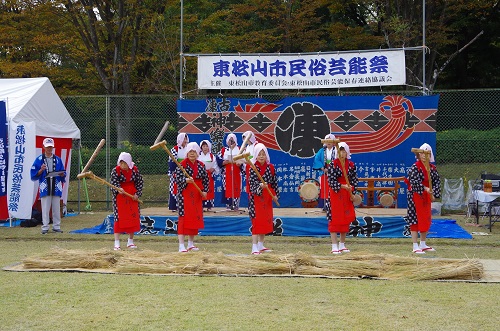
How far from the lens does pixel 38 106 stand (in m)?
14.1

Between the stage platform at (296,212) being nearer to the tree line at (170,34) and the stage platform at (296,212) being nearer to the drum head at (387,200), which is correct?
the drum head at (387,200)

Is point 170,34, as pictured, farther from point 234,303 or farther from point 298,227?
point 234,303

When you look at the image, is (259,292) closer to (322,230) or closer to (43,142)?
(322,230)

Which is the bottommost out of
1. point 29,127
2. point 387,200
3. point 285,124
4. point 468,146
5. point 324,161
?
point 387,200

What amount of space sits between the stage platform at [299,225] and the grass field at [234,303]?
15.5ft

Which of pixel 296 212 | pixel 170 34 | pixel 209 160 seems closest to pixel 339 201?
pixel 296 212

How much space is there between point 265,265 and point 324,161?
15.6 feet

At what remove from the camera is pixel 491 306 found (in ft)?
20.9

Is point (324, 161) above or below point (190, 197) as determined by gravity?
above

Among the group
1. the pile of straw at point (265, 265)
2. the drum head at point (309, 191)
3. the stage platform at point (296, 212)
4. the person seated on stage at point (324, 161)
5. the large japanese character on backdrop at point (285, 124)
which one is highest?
the large japanese character on backdrop at point (285, 124)

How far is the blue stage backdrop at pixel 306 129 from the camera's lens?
597 inches

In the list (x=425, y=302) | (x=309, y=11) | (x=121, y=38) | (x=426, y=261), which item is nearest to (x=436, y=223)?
(x=426, y=261)

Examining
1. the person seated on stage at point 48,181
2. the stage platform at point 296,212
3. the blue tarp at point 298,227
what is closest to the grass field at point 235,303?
the blue tarp at point 298,227

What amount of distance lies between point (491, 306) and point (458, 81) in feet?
66.4
